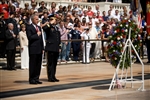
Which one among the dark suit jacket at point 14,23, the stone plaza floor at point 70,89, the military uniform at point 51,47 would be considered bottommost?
the stone plaza floor at point 70,89

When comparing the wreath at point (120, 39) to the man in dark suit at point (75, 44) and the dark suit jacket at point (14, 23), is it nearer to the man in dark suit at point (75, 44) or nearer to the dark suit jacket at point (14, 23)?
the dark suit jacket at point (14, 23)

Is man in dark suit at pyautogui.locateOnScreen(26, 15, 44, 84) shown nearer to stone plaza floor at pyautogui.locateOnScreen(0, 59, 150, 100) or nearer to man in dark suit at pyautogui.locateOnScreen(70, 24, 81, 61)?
stone plaza floor at pyautogui.locateOnScreen(0, 59, 150, 100)

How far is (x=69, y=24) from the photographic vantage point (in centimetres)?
2369

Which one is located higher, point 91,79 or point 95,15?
point 95,15

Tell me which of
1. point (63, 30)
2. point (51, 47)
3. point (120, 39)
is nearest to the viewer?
point (120, 39)

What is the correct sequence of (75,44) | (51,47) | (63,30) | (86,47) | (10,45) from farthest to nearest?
(86,47) < (75,44) < (63,30) < (10,45) < (51,47)

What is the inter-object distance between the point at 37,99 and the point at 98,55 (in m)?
14.0

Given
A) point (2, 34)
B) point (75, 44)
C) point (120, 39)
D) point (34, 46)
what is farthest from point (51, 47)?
point (75, 44)

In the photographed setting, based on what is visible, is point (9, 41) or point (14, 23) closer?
Result: point (9, 41)

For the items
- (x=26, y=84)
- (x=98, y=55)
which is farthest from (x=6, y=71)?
(x=98, y=55)

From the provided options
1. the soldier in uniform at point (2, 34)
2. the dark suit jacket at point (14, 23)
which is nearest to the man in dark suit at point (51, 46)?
the soldier in uniform at point (2, 34)

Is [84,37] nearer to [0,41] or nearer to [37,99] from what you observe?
[0,41]

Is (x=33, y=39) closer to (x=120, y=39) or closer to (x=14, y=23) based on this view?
(x=120, y=39)

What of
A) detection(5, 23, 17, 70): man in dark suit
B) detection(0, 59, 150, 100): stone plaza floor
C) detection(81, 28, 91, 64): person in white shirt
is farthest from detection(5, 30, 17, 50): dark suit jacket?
detection(81, 28, 91, 64): person in white shirt
